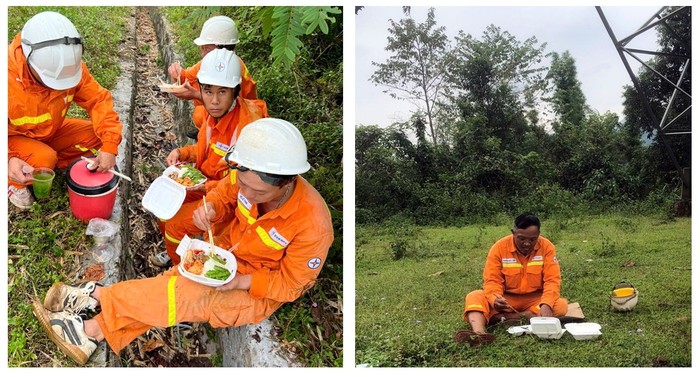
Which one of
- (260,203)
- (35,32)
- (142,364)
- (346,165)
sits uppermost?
(35,32)

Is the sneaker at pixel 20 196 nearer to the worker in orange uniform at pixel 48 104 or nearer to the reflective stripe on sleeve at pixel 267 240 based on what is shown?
the worker in orange uniform at pixel 48 104

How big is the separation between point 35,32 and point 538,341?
10.3 ft

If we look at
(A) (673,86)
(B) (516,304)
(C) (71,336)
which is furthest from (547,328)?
(C) (71,336)

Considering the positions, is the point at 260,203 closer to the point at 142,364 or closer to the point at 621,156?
the point at 142,364

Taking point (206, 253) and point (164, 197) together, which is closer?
point (206, 253)

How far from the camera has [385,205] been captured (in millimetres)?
3867

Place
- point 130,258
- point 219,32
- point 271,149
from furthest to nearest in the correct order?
1. point 219,32
2. point 130,258
3. point 271,149

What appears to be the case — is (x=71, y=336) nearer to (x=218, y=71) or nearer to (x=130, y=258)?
(x=130, y=258)

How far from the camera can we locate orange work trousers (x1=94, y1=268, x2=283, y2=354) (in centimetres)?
229

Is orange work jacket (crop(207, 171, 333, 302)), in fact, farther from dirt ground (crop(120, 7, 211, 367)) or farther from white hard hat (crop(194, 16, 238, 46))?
white hard hat (crop(194, 16, 238, 46))

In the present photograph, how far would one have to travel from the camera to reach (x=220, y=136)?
116 inches

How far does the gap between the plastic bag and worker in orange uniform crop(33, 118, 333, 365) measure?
57 cm

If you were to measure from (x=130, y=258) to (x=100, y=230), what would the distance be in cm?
42

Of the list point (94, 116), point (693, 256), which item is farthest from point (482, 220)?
point (94, 116)
